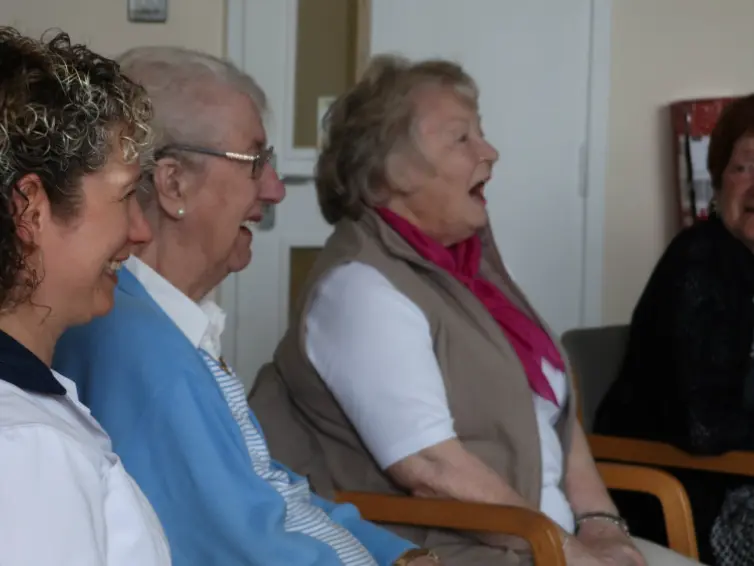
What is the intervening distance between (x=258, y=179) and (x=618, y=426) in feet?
3.71

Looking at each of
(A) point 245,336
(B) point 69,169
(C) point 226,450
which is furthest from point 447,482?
(A) point 245,336

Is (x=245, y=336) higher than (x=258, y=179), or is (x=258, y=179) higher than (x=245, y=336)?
(x=258, y=179)

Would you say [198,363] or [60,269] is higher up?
[60,269]

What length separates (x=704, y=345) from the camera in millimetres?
2082

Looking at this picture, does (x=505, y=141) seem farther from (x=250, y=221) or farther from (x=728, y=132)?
(x=250, y=221)

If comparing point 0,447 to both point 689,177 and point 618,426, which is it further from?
point 689,177

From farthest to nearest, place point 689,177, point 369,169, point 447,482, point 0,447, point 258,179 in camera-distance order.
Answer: point 689,177 < point 369,169 < point 447,482 < point 258,179 < point 0,447

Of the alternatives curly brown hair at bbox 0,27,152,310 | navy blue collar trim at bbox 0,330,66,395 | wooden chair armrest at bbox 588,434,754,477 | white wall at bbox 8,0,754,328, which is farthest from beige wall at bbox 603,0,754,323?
navy blue collar trim at bbox 0,330,66,395

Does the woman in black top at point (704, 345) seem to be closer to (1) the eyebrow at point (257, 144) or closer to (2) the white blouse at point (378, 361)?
(2) the white blouse at point (378, 361)

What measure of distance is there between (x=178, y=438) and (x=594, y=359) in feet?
4.63

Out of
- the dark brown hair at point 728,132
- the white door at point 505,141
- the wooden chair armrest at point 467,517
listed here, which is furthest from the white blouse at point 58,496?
the white door at point 505,141

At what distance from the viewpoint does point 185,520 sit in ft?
3.94

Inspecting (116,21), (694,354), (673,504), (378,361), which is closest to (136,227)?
(378,361)

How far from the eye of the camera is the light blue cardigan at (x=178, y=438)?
1182 mm
